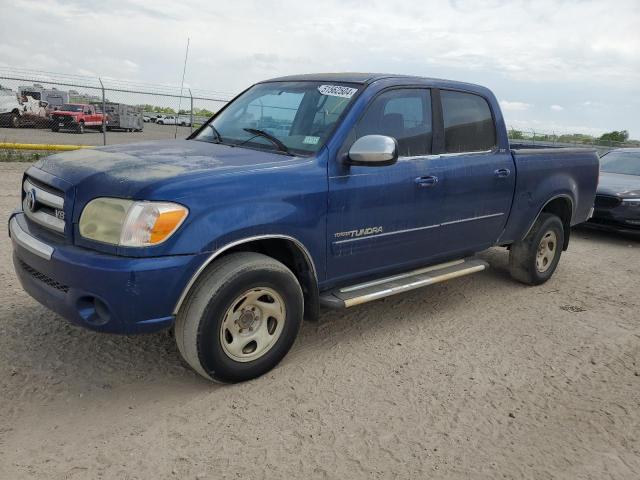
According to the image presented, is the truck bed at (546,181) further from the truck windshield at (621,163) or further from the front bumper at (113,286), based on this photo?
the truck windshield at (621,163)

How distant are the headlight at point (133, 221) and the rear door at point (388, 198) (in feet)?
3.63

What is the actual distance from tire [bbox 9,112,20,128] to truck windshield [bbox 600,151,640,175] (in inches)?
823

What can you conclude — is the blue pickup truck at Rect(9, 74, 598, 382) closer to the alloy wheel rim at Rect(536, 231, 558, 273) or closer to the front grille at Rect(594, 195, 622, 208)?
the alloy wheel rim at Rect(536, 231, 558, 273)

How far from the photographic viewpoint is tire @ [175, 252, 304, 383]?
311 centimetres

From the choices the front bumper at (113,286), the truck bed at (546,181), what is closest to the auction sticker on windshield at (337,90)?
the front bumper at (113,286)

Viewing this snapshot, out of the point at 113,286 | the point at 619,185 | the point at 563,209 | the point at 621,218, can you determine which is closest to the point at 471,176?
the point at 563,209

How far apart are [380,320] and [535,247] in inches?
79.4

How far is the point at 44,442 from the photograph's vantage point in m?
2.78

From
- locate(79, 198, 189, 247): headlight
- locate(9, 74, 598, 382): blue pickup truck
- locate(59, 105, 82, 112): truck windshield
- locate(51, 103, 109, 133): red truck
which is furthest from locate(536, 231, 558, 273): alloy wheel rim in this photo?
locate(59, 105, 82, 112): truck windshield

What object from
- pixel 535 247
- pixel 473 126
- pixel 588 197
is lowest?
pixel 535 247

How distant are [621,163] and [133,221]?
962 cm

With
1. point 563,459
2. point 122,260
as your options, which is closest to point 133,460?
point 122,260

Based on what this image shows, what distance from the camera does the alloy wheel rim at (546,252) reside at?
5.79 metres

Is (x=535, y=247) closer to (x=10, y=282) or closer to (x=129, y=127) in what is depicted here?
(x=10, y=282)
